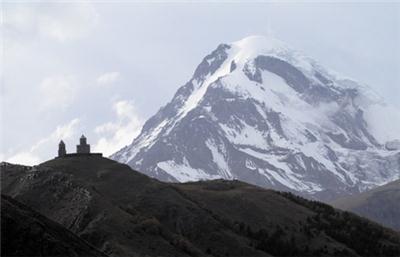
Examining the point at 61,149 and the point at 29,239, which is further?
the point at 61,149

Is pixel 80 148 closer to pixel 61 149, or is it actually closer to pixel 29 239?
pixel 61 149

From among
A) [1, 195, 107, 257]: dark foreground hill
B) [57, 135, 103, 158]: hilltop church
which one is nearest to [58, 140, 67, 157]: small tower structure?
[57, 135, 103, 158]: hilltop church

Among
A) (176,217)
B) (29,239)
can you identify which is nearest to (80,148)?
(176,217)

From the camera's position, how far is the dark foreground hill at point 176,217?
10151cm

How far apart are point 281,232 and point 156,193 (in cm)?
1931

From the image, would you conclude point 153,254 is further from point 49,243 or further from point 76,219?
point 49,243

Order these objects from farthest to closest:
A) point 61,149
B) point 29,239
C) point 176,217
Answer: point 61,149 → point 176,217 → point 29,239

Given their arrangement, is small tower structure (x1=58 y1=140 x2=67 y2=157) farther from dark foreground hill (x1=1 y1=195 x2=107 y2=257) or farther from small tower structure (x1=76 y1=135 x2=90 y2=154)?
dark foreground hill (x1=1 y1=195 x2=107 y2=257)

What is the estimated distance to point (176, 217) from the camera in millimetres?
115000

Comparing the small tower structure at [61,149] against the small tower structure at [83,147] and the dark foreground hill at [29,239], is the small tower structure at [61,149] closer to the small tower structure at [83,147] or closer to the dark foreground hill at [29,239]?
the small tower structure at [83,147]

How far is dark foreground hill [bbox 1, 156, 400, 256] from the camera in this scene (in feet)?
333

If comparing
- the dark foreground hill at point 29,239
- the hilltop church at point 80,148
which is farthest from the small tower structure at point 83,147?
the dark foreground hill at point 29,239

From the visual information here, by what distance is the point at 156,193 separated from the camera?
402 ft

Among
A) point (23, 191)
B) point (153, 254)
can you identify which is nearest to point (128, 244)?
point (153, 254)
